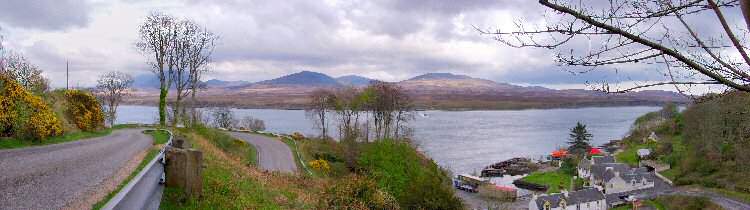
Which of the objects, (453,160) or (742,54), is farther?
(453,160)

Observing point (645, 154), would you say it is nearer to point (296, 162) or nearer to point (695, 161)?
point (695, 161)

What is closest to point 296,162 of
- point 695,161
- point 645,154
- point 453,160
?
point 453,160

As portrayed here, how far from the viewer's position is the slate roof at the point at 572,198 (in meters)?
27.3

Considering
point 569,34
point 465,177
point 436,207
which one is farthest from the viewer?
point 465,177

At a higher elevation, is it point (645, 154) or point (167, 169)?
point (167, 169)

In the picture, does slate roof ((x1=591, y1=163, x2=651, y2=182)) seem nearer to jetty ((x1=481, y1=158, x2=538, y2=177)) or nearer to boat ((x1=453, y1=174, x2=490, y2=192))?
jetty ((x1=481, y1=158, x2=538, y2=177))

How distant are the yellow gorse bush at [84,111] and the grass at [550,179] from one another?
32170 millimetres

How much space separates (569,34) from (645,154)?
53327mm

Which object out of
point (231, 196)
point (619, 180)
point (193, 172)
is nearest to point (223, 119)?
point (619, 180)

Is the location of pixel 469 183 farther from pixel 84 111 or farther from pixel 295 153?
pixel 84 111

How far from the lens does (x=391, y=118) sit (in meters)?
35.8

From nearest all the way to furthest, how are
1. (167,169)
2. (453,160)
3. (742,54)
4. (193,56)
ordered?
(742,54)
(167,169)
(193,56)
(453,160)

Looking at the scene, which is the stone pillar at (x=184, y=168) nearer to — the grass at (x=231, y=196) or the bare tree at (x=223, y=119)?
the grass at (x=231, y=196)

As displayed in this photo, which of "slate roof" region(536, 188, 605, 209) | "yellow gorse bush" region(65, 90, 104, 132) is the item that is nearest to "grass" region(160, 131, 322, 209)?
"yellow gorse bush" region(65, 90, 104, 132)
